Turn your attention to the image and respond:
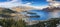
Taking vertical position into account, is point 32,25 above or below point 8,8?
below

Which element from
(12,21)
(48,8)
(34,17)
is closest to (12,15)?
(12,21)

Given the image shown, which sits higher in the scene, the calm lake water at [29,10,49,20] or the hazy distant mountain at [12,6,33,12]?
the hazy distant mountain at [12,6,33,12]

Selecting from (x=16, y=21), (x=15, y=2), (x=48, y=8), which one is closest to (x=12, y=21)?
(x=16, y=21)

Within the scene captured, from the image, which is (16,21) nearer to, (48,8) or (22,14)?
(22,14)

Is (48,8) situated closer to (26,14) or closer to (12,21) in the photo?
(26,14)

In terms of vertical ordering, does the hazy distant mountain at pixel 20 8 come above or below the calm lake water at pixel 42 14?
above

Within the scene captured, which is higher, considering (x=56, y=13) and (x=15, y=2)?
(x=15, y=2)

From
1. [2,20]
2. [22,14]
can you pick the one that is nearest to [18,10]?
[22,14]

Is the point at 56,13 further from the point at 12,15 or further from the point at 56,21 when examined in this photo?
the point at 12,15

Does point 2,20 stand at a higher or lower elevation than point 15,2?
lower
